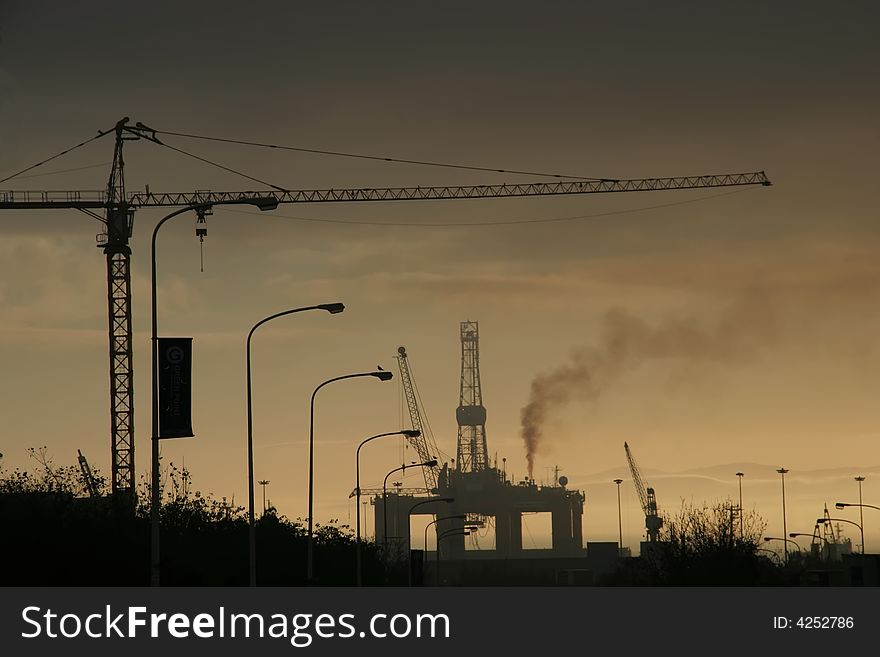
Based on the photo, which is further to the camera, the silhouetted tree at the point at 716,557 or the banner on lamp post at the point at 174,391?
the silhouetted tree at the point at 716,557

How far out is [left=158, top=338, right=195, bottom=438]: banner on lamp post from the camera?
56.0m

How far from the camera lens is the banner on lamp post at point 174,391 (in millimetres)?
56031

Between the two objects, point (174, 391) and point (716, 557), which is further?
point (716, 557)

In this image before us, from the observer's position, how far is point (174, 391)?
2213 inches

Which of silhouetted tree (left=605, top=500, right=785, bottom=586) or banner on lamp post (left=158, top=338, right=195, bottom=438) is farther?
silhouetted tree (left=605, top=500, right=785, bottom=586)

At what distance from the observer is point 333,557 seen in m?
122
